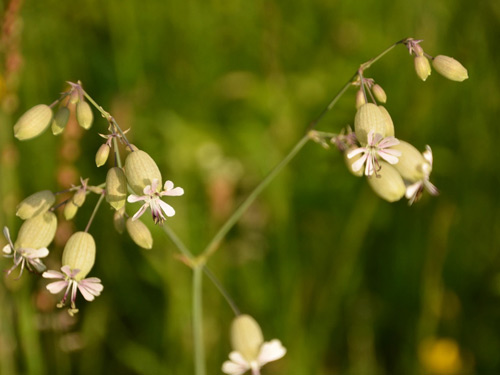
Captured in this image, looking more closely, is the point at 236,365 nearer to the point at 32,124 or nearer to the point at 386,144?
the point at 386,144

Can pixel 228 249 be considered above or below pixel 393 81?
below

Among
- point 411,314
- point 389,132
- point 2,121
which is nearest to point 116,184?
point 389,132

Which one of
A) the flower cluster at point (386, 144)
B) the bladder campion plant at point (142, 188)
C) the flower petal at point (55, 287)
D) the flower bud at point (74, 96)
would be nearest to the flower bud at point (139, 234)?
the bladder campion plant at point (142, 188)

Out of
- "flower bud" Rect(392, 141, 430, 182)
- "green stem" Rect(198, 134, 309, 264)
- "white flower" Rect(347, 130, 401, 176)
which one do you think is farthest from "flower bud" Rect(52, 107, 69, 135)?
"flower bud" Rect(392, 141, 430, 182)

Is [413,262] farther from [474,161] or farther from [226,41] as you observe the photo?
[226,41]

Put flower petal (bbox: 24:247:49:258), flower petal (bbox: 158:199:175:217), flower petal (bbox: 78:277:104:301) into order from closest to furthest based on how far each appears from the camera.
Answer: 1. flower petal (bbox: 158:199:175:217)
2. flower petal (bbox: 78:277:104:301)
3. flower petal (bbox: 24:247:49:258)

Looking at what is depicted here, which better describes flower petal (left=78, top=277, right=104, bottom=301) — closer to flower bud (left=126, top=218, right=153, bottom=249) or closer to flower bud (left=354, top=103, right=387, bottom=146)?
flower bud (left=126, top=218, right=153, bottom=249)

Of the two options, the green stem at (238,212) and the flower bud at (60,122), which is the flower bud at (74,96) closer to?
the flower bud at (60,122)
